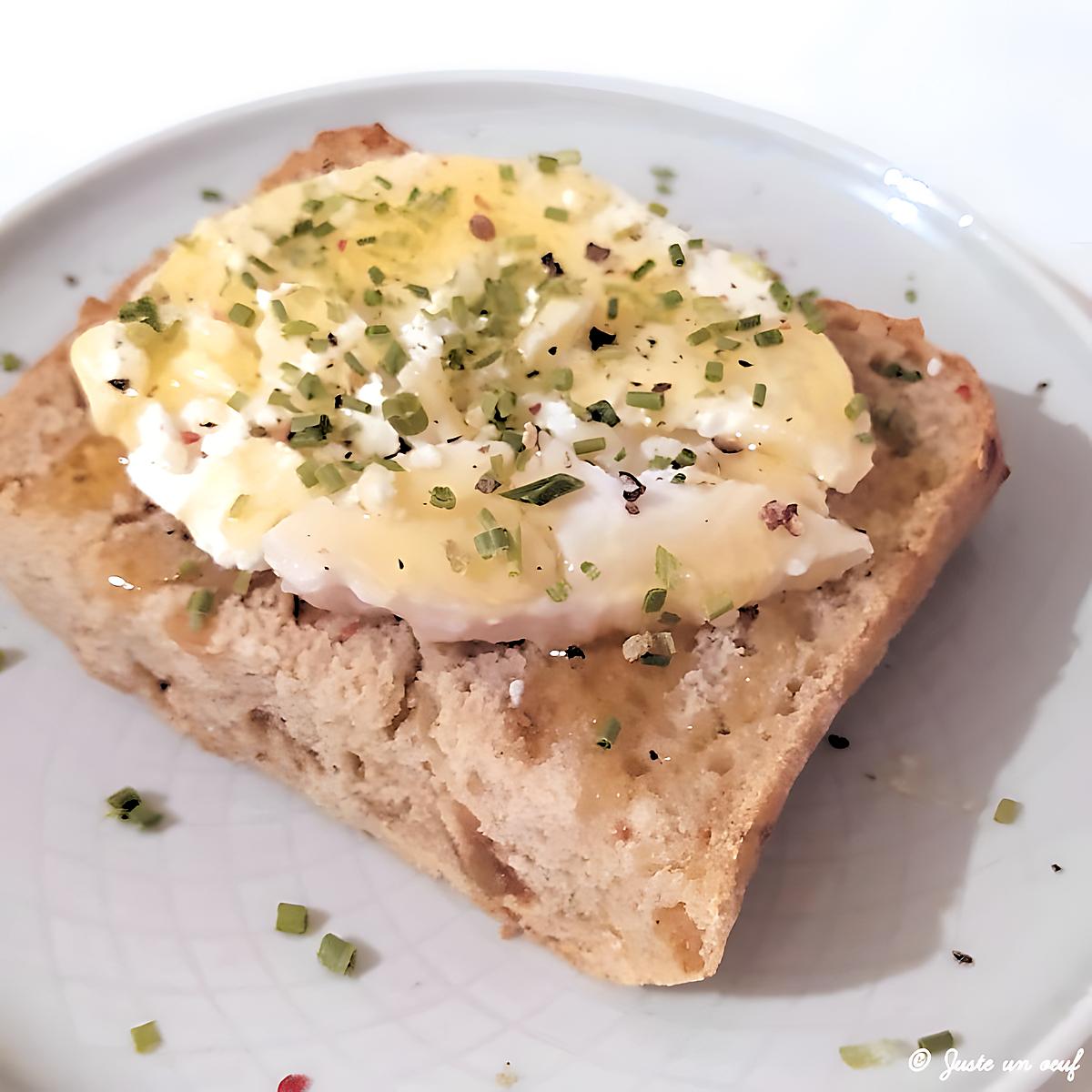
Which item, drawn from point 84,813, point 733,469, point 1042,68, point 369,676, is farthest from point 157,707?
point 1042,68

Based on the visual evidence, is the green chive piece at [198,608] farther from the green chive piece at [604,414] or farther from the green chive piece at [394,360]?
the green chive piece at [604,414]

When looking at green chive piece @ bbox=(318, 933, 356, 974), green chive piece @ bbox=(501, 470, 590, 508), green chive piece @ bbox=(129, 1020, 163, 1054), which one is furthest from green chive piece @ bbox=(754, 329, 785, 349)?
green chive piece @ bbox=(129, 1020, 163, 1054)

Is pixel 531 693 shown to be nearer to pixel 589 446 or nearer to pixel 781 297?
pixel 589 446

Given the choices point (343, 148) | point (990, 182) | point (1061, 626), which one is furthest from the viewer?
point (990, 182)

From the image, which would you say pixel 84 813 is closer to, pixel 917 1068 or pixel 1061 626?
pixel 917 1068

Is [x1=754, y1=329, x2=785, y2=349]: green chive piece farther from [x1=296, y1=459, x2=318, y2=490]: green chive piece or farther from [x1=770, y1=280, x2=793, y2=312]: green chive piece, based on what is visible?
[x1=296, y1=459, x2=318, y2=490]: green chive piece
